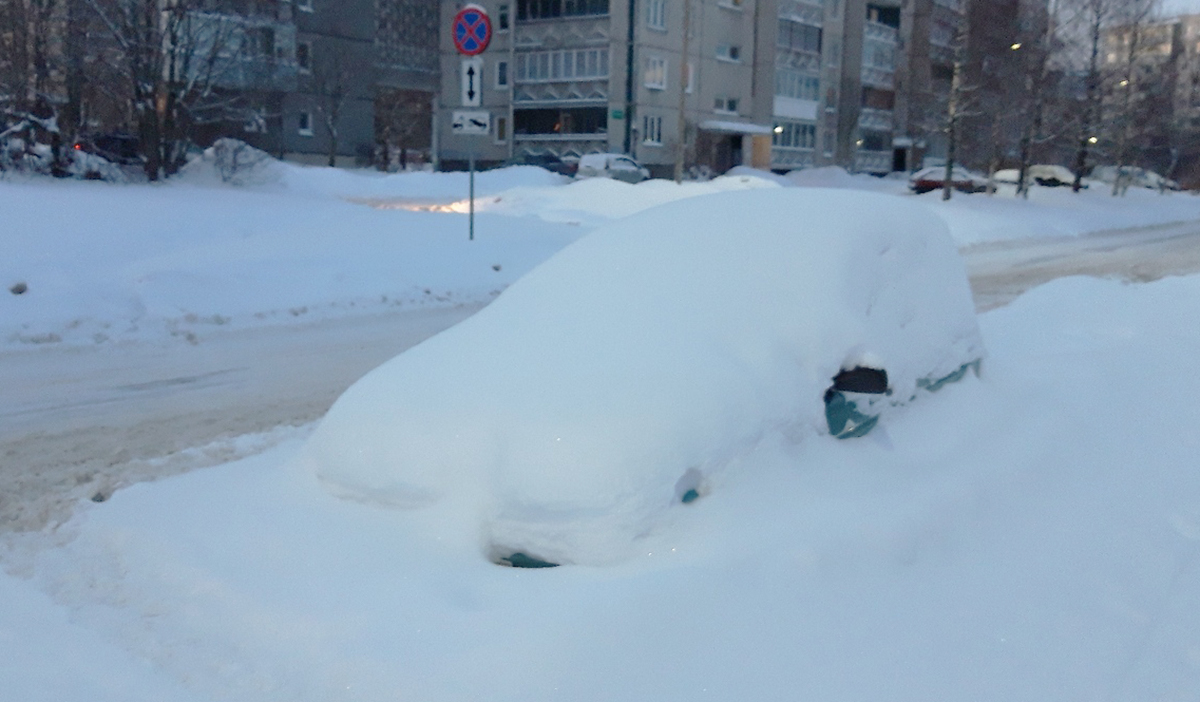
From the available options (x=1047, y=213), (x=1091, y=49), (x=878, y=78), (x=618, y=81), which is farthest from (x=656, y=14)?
(x=1047, y=213)

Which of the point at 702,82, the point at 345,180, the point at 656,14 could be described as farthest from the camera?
the point at 702,82

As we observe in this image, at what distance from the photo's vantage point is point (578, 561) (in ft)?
13.5

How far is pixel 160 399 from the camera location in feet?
26.0

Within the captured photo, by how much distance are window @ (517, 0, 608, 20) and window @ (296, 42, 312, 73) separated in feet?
36.7

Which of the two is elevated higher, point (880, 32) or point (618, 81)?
point (880, 32)

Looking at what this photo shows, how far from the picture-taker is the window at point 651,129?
51.8 metres

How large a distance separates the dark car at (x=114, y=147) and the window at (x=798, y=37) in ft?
149

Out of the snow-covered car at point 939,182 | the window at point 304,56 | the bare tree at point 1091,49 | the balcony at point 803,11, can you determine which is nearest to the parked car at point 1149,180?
the snow-covered car at point 939,182

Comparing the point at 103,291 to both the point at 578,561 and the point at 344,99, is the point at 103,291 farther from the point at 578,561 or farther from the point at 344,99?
the point at 344,99

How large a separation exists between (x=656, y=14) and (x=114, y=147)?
3658 centimetres

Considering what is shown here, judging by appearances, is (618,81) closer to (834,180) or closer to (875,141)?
(834,180)

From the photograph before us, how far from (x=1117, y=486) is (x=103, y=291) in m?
9.73

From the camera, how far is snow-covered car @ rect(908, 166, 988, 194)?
45000 millimetres

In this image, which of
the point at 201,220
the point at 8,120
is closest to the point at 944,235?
the point at 201,220
